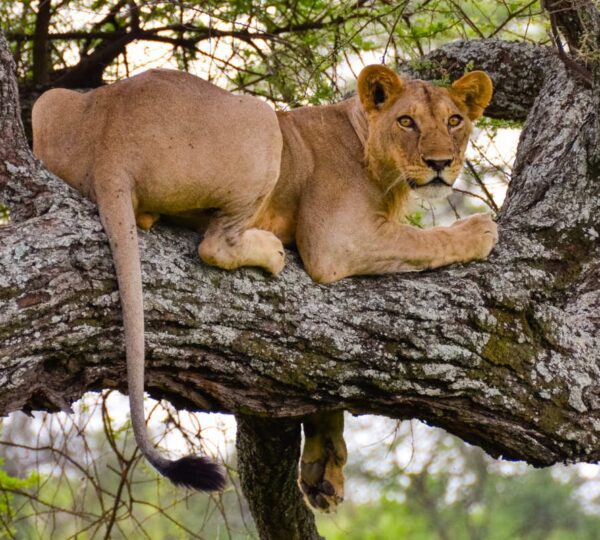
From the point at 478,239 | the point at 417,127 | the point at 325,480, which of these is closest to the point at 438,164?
the point at 417,127

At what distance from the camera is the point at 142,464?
17.0ft

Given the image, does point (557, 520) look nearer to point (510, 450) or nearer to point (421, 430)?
point (421, 430)

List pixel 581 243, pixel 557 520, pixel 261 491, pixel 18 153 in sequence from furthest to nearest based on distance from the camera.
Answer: pixel 557 520, pixel 261 491, pixel 581 243, pixel 18 153

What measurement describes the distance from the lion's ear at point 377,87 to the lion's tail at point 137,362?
1.55 m

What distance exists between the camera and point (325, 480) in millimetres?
4465

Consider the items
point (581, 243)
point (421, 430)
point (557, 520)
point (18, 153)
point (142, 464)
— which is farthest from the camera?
point (557, 520)

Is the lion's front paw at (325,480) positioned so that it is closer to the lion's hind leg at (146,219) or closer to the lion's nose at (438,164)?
the lion's nose at (438,164)

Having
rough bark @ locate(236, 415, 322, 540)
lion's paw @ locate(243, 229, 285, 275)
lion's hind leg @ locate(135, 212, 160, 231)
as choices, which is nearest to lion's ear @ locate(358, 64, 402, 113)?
lion's paw @ locate(243, 229, 285, 275)

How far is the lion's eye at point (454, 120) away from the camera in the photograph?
4.36m

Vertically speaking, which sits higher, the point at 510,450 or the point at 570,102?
the point at 570,102

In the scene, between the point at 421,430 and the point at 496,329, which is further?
the point at 421,430

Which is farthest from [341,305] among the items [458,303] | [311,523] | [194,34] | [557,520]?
[557,520]

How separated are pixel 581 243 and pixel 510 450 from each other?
95cm

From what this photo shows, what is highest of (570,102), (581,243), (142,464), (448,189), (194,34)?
(194,34)
